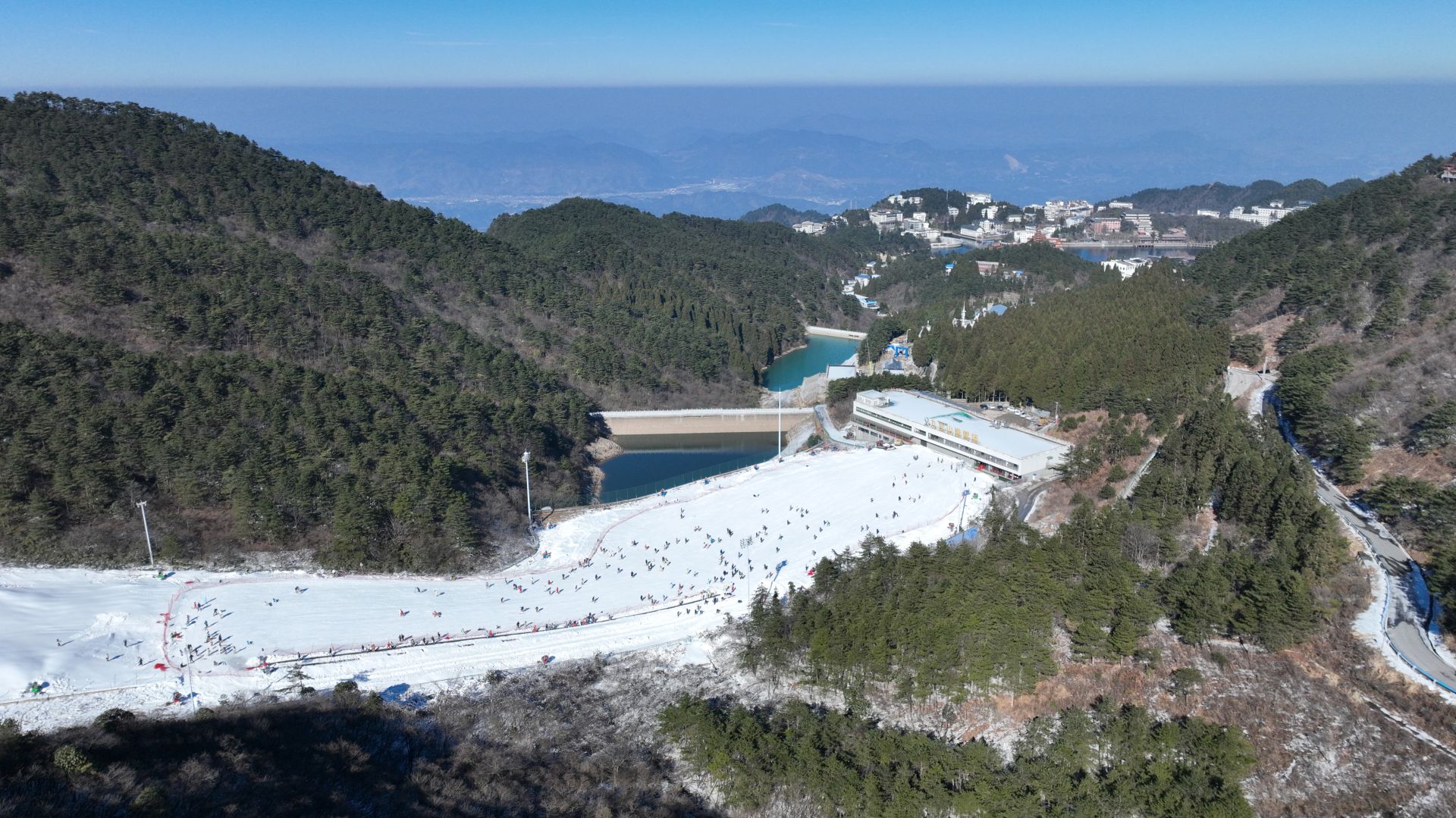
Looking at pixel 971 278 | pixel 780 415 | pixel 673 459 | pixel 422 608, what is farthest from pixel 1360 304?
pixel 422 608

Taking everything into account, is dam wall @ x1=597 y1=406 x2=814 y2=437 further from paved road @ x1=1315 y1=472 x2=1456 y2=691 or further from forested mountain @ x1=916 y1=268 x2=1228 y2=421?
paved road @ x1=1315 y1=472 x2=1456 y2=691

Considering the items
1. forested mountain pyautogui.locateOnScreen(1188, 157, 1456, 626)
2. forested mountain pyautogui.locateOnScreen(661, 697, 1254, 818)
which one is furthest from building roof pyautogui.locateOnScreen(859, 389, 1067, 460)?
forested mountain pyautogui.locateOnScreen(661, 697, 1254, 818)

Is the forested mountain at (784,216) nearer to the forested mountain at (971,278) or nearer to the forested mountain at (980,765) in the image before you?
the forested mountain at (971,278)

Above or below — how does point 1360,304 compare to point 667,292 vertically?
below

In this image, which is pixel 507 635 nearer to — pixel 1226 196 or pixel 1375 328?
pixel 1375 328

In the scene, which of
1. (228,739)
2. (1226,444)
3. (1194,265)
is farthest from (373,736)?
(1194,265)

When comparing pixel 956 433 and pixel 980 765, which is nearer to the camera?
pixel 980 765
